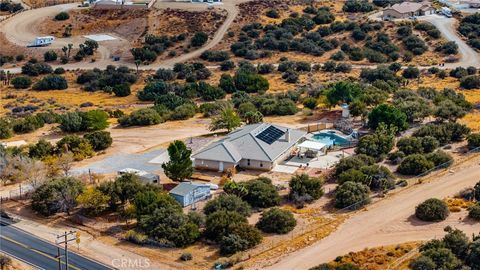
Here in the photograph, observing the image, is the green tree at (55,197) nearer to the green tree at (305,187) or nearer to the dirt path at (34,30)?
the green tree at (305,187)

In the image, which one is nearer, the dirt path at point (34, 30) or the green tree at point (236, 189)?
the green tree at point (236, 189)

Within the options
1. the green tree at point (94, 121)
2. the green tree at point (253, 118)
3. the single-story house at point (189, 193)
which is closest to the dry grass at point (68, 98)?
the green tree at point (94, 121)

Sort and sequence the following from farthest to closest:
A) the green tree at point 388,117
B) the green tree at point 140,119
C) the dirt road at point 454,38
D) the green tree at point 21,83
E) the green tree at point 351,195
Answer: the dirt road at point 454,38 → the green tree at point 21,83 → the green tree at point 140,119 → the green tree at point 388,117 → the green tree at point 351,195

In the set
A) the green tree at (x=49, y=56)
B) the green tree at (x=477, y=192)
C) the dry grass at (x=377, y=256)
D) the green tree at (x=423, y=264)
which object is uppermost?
the green tree at (x=423, y=264)

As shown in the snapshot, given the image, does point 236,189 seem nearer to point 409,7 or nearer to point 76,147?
point 76,147

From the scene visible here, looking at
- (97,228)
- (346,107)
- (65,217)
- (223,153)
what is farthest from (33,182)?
(346,107)

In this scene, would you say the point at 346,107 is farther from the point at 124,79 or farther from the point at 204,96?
the point at 124,79

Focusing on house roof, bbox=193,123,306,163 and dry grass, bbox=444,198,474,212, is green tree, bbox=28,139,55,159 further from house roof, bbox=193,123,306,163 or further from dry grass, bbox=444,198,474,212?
dry grass, bbox=444,198,474,212
